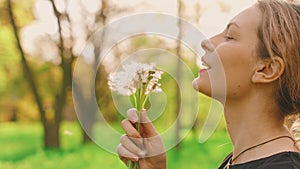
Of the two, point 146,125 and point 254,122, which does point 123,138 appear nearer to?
point 146,125

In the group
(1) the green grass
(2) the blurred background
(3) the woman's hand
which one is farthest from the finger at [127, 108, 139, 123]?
(1) the green grass

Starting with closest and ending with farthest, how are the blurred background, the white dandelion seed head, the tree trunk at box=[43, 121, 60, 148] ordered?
the white dandelion seed head, the blurred background, the tree trunk at box=[43, 121, 60, 148]

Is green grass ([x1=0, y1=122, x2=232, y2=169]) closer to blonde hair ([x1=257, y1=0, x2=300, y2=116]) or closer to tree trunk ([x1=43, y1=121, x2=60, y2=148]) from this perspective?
tree trunk ([x1=43, y1=121, x2=60, y2=148])

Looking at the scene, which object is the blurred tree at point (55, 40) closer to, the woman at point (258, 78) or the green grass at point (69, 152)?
the green grass at point (69, 152)

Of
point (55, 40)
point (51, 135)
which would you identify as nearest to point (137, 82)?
point (55, 40)

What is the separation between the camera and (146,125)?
2.38ft

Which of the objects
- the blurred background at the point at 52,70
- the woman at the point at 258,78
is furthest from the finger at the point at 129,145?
the blurred background at the point at 52,70

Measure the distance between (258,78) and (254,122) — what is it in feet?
0.20

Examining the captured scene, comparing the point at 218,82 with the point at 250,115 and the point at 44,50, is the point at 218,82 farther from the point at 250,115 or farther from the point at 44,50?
the point at 44,50

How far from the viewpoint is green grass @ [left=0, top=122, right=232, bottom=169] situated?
2336mm

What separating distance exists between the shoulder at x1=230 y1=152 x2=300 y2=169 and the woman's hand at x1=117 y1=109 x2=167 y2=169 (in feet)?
0.47

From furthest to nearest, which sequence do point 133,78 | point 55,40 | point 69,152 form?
point 69,152 < point 55,40 < point 133,78

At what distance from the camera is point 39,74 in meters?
2.28

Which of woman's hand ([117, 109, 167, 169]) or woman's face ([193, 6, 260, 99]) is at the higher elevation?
woman's face ([193, 6, 260, 99])
